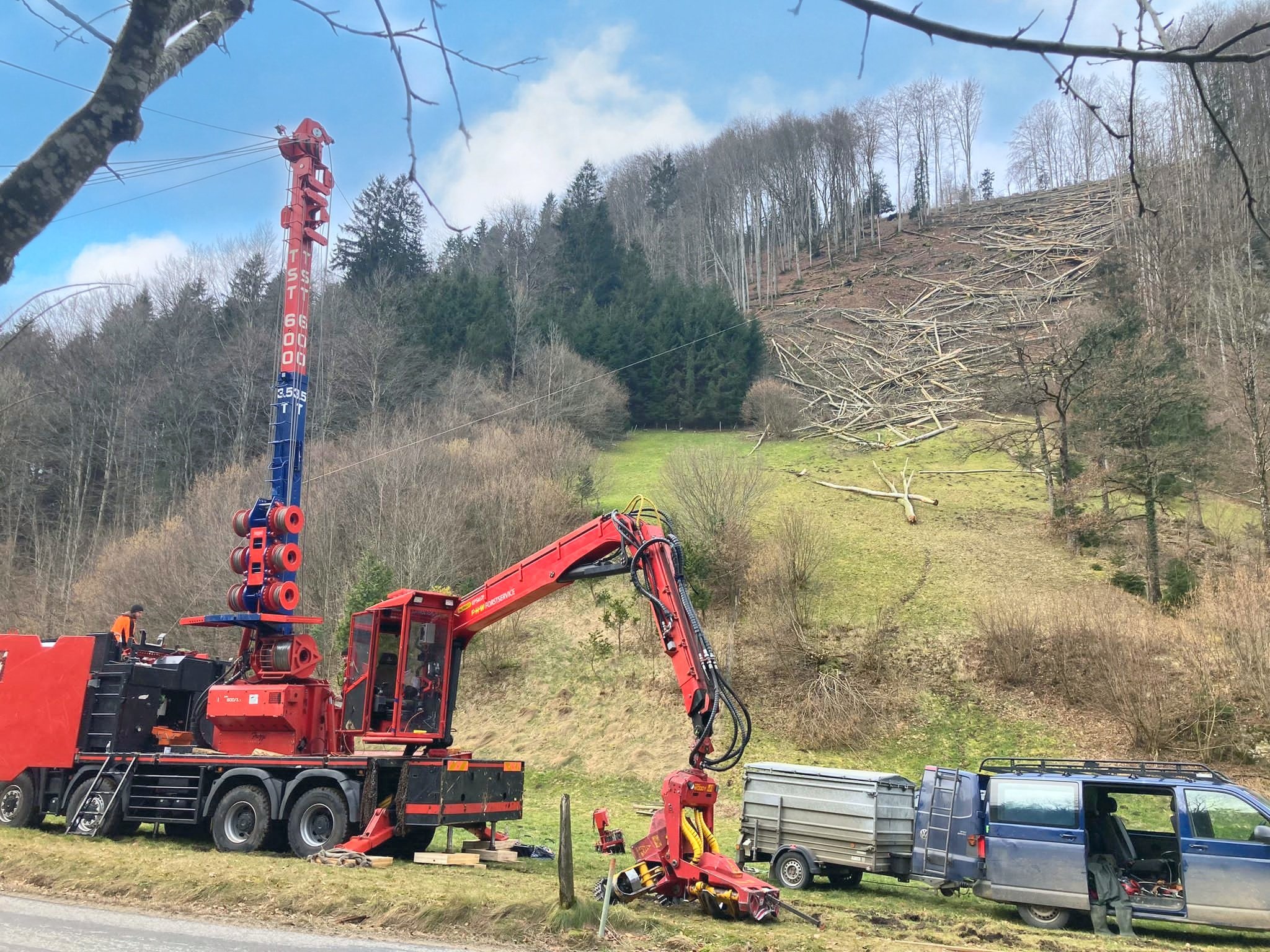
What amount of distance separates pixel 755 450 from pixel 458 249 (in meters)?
30.0

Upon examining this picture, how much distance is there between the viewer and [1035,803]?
1138cm

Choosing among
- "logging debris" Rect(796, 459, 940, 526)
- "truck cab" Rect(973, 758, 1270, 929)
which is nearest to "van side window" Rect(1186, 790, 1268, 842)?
"truck cab" Rect(973, 758, 1270, 929)

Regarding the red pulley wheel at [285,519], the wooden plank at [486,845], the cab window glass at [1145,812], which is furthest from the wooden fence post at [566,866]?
the cab window glass at [1145,812]

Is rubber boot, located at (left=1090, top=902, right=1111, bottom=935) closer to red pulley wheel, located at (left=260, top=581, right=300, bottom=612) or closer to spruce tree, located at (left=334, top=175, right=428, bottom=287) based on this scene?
red pulley wheel, located at (left=260, top=581, right=300, bottom=612)

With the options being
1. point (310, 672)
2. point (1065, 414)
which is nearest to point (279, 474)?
point (310, 672)

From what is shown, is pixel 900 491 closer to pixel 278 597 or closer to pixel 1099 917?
pixel 1099 917

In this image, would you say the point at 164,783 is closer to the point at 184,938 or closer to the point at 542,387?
the point at 184,938

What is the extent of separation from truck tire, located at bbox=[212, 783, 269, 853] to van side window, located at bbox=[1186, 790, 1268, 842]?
11.8 meters

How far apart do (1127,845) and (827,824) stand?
3764 millimetres

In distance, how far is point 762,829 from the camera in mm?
13227

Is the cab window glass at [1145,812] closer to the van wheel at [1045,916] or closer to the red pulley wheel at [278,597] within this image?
the van wheel at [1045,916]

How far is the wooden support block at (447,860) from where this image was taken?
1212 centimetres

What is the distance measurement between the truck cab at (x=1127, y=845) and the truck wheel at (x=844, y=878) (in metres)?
2.12

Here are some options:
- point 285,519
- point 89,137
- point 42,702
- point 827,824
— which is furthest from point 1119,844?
point 42,702
